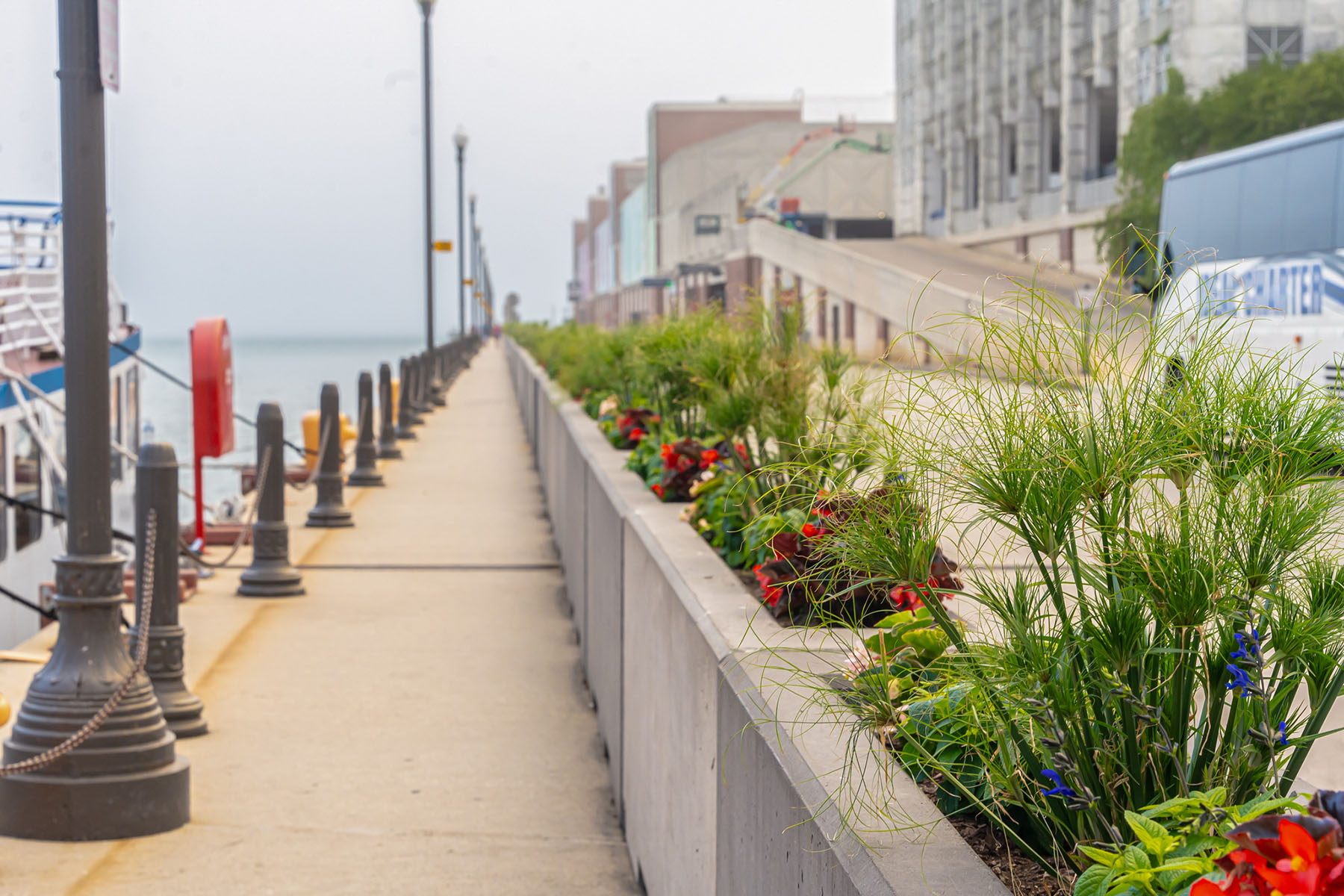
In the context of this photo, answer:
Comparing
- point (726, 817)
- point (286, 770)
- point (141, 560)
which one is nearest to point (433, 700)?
point (286, 770)

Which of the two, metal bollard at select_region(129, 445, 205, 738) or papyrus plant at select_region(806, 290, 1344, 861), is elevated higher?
papyrus plant at select_region(806, 290, 1344, 861)

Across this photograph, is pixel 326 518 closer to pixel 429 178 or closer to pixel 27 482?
pixel 27 482

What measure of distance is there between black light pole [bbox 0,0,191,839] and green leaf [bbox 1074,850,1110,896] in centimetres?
438

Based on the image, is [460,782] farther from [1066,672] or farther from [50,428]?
[50,428]

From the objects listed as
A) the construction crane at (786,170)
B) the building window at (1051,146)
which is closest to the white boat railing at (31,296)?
the building window at (1051,146)

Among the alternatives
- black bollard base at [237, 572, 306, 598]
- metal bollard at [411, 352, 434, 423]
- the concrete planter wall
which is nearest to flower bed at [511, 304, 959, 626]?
the concrete planter wall

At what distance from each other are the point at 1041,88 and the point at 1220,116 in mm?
19062

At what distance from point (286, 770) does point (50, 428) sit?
35.4 feet

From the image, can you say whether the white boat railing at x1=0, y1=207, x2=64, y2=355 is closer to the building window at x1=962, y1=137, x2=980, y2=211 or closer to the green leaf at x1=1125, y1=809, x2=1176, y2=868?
the green leaf at x1=1125, y1=809, x2=1176, y2=868

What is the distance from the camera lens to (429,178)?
1196 inches

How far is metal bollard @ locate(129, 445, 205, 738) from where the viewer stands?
6.21 m

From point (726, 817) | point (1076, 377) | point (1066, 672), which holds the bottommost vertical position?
point (726, 817)

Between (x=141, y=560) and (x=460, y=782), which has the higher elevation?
(x=141, y=560)

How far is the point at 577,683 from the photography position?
790 cm
